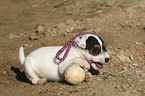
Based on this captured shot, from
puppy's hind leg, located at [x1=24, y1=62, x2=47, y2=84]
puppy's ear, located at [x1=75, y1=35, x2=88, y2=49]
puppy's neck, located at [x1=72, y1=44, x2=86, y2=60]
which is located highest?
puppy's ear, located at [x1=75, y1=35, x2=88, y2=49]

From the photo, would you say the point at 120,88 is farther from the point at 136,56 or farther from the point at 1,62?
the point at 1,62

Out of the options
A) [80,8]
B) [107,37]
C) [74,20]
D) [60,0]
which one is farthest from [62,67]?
[60,0]

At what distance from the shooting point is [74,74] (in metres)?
3.67

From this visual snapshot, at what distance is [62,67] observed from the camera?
12.7 ft

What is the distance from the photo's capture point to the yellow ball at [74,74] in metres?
3.67

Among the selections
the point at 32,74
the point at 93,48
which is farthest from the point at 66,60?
the point at 32,74

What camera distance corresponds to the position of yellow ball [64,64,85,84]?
3670 mm

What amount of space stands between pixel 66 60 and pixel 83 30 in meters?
3.54

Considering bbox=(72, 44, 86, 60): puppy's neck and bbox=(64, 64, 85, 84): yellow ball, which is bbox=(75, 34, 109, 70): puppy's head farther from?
bbox=(64, 64, 85, 84): yellow ball

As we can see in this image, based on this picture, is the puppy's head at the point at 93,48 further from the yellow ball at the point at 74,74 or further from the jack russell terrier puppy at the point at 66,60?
the yellow ball at the point at 74,74

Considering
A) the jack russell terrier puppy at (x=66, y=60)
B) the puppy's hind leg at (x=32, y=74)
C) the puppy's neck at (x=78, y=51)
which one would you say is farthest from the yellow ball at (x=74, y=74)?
the puppy's hind leg at (x=32, y=74)

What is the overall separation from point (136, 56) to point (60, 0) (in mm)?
9743

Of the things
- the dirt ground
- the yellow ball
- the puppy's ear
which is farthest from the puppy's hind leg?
the puppy's ear

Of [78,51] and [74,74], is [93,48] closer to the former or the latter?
[78,51]
